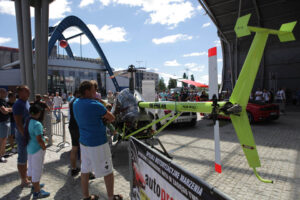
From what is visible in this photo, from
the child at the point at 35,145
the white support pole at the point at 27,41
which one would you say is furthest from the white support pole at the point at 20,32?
the child at the point at 35,145

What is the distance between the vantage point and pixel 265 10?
17.1 metres

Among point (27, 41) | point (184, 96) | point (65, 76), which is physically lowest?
point (184, 96)

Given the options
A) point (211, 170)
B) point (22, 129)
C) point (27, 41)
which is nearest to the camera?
point (22, 129)

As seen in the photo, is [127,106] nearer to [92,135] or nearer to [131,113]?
[131,113]

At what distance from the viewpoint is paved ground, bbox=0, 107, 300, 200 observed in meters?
3.43

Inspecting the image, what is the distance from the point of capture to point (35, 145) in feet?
10.7

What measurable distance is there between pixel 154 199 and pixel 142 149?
0.53 meters

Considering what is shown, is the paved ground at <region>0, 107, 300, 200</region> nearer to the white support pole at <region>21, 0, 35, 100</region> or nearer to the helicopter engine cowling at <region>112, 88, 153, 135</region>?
the helicopter engine cowling at <region>112, 88, 153, 135</region>

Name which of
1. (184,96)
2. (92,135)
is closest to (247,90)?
(92,135)

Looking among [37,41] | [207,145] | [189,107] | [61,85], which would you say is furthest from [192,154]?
[61,85]

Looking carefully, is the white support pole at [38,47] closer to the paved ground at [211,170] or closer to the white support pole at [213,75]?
the paved ground at [211,170]

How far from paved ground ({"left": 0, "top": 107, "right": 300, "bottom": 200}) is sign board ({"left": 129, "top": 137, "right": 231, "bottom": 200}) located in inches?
50.0

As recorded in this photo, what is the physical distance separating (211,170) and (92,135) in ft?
9.53

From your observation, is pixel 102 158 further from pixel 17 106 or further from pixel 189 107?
pixel 17 106
